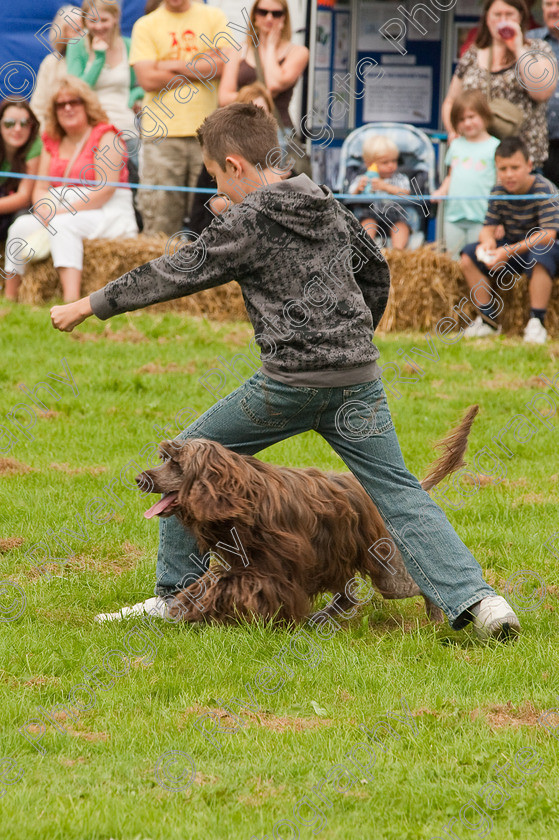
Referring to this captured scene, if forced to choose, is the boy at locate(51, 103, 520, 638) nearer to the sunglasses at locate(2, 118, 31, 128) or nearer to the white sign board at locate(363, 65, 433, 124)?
the sunglasses at locate(2, 118, 31, 128)

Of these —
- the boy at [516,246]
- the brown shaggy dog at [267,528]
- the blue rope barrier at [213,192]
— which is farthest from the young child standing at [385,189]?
the brown shaggy dog at [267,528]

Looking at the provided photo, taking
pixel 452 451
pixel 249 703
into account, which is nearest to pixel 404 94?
pixel 452 451

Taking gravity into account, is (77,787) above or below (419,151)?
below

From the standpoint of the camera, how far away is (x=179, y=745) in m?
3.67

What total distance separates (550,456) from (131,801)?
15.7 feet

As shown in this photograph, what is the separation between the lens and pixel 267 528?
4520 mm

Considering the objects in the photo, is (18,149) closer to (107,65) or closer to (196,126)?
(107,65)

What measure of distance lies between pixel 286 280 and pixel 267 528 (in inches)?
39.1

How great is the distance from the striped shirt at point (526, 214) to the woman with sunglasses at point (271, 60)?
256 cm

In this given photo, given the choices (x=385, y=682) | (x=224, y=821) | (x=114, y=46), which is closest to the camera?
(x=224, y=821)

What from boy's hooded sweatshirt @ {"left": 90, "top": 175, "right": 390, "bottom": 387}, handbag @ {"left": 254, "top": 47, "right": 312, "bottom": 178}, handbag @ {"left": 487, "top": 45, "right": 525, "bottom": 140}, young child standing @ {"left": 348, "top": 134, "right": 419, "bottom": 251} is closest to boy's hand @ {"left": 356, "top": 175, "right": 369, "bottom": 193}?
young child standing @ {"left": 348, "top": 134, "right": 419, "bottom": 251}

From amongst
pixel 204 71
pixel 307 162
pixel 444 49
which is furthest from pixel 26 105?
pixel 444 49

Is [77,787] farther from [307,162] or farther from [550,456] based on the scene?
[307,162]

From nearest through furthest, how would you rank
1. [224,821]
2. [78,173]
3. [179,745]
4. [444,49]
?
[224,821]
[179,745]
[78,173]
[444,49]
